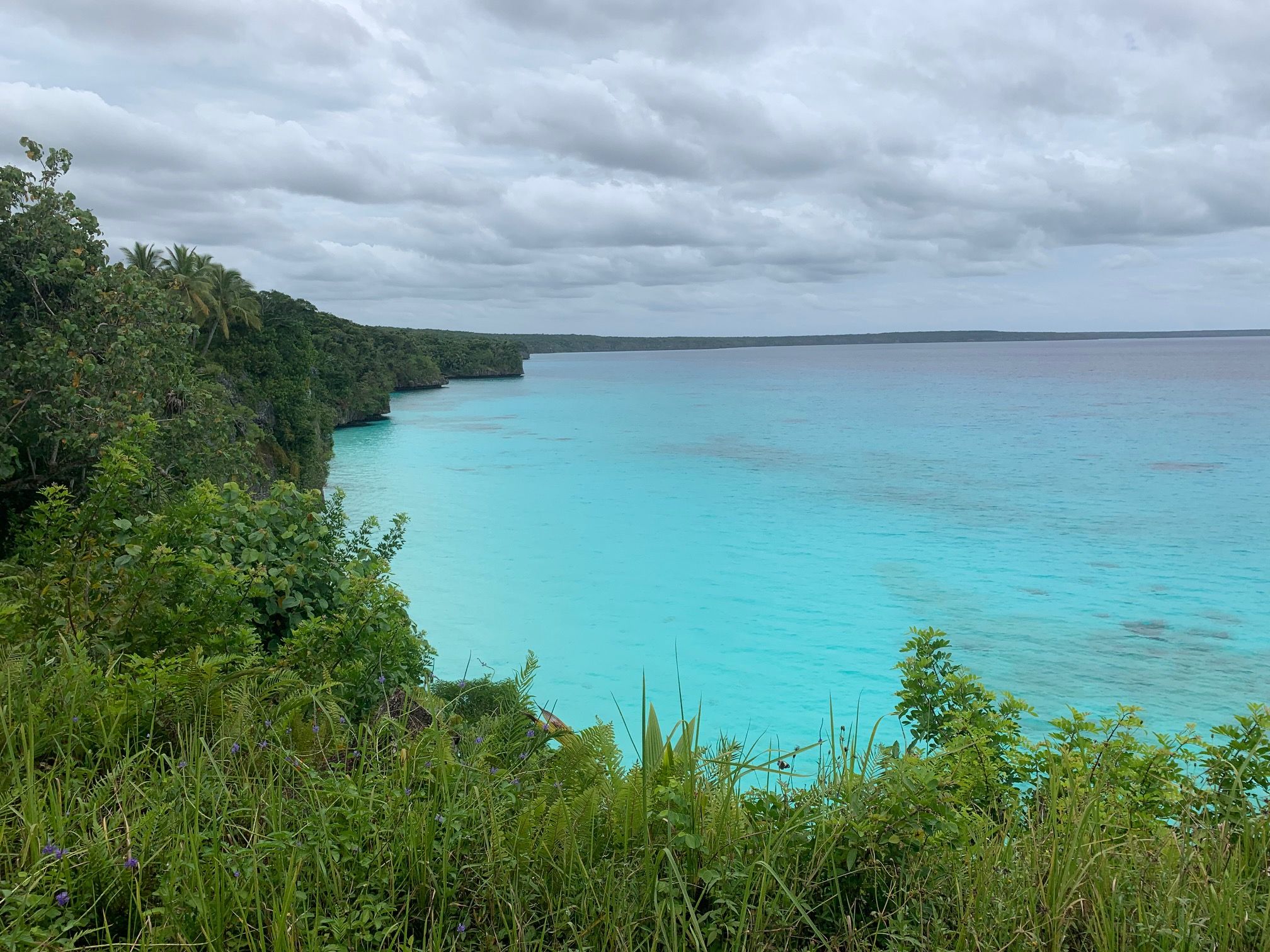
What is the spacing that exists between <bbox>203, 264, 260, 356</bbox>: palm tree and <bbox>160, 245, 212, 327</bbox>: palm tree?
14.8 inches

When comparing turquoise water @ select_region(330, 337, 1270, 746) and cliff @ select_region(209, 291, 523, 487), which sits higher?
cliff @ select_region(209, 291, 523, 487)

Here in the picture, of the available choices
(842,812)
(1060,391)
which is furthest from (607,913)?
(1060,391)

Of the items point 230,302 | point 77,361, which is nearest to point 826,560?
point 77,361

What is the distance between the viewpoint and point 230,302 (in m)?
39.4

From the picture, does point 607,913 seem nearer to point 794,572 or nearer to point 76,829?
point 76,829

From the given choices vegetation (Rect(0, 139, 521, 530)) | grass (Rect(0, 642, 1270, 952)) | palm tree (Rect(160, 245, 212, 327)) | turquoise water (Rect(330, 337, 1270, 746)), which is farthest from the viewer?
palm tree (Rect(160, 245, 212, 327))

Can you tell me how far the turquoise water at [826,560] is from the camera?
18406 millimetres

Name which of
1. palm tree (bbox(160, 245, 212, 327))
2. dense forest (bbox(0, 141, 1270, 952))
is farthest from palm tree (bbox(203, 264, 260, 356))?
dense forest (bbox(0, 141, 1270, 952))

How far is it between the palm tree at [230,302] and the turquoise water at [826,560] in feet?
30.0

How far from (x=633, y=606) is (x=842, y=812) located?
21192mm

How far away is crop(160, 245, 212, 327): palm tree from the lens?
1342 inches

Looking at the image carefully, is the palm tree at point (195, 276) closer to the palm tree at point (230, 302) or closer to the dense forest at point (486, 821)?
the palm tree at point (230, 302)

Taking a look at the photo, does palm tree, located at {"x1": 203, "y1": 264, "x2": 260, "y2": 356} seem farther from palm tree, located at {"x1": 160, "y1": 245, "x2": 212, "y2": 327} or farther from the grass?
the grass

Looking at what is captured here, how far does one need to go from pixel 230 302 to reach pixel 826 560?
1222 inches
